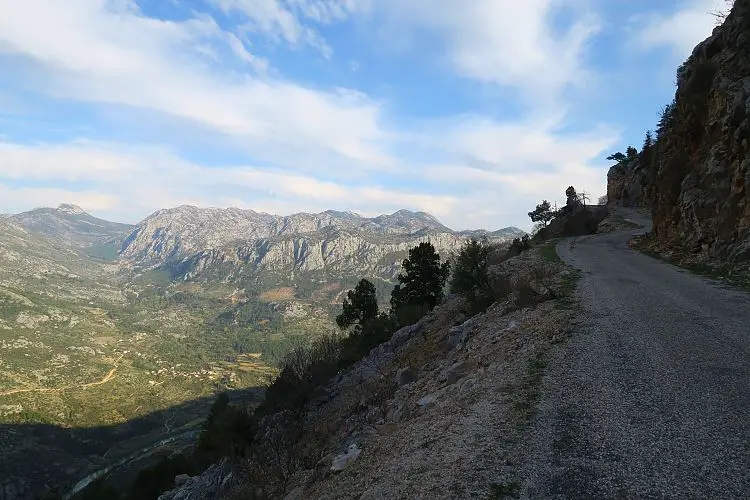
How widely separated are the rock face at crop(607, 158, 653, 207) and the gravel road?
6064 centimetres

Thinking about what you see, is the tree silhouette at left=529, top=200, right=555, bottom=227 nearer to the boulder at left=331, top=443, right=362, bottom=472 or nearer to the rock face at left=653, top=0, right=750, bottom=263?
the rock face at left=653, top=0, right=750, bottom=263

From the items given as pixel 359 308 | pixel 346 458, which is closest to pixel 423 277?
pixel 359 308

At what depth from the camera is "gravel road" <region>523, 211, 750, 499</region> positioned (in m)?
5.03

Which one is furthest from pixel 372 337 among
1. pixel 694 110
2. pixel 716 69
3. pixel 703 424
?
pixel 716 69

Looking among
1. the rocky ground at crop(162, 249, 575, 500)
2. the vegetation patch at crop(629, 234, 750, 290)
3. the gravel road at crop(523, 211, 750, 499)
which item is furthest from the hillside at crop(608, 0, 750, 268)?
the rocky ground at crop(162, 249, 575, 500)

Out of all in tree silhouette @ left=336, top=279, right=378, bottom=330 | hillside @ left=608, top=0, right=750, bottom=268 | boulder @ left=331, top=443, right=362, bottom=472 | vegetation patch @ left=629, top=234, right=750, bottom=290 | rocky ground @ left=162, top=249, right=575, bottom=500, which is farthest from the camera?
tree silhouette @ left=336, top=279, right=378, bottom=330

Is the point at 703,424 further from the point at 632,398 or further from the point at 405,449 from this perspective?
the point at 405,449

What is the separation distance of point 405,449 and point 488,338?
7.08 metres

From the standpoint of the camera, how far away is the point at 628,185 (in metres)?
74.4

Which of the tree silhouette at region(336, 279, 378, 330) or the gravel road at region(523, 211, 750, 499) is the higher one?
the gravel road at region(523, 211, 750, 499)

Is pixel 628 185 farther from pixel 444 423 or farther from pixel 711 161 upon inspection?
pixel 444 423

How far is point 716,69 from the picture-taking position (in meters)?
26.3

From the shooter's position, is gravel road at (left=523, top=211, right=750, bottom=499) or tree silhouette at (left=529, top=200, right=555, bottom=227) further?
tree silhouette at (left=529, top=200, right=555, bottom=227)

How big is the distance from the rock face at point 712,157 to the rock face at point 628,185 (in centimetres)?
3671
